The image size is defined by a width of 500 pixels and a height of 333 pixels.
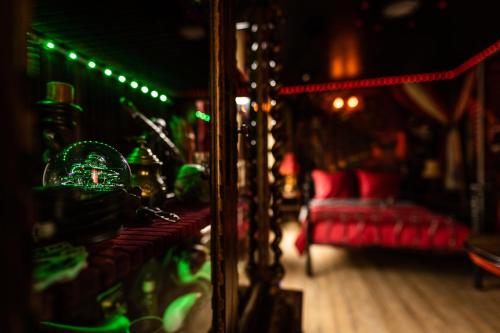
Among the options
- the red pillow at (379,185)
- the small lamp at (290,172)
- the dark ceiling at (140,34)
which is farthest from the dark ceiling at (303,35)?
the red pillow at (379,185)

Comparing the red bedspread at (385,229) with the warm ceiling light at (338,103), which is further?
the warm ceiling light at (338,103)

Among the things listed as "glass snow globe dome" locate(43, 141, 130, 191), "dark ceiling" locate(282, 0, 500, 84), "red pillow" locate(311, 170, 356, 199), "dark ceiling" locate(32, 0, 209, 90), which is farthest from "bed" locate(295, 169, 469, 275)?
"glass snow globe dome" locate(43, 141, 130, 191)

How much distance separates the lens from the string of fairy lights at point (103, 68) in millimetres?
735

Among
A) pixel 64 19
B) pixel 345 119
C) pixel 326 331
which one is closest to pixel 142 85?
pixel 64 19

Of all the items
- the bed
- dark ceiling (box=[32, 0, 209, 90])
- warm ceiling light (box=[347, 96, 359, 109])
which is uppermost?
warm ceiling light (box=[347, 96, 359, 109])

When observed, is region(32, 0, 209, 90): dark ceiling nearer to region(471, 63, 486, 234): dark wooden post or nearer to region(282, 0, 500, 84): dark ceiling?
region(282, 0, 500, 84): dark ceiling

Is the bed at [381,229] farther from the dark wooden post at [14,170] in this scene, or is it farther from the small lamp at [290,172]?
the dark wooden post at [14,170]

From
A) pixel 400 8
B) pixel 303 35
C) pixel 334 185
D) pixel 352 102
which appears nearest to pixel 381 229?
pixel 334 185

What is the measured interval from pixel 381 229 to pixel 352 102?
3030 mm

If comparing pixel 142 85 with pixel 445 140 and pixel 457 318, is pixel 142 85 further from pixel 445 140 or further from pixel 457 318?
pixel 445 140

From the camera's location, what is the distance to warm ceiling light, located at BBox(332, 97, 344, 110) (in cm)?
543

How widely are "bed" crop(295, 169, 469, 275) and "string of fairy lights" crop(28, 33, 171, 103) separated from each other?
9.09ft

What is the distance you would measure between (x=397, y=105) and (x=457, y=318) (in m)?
3.98

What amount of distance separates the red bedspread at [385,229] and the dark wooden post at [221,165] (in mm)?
2693
